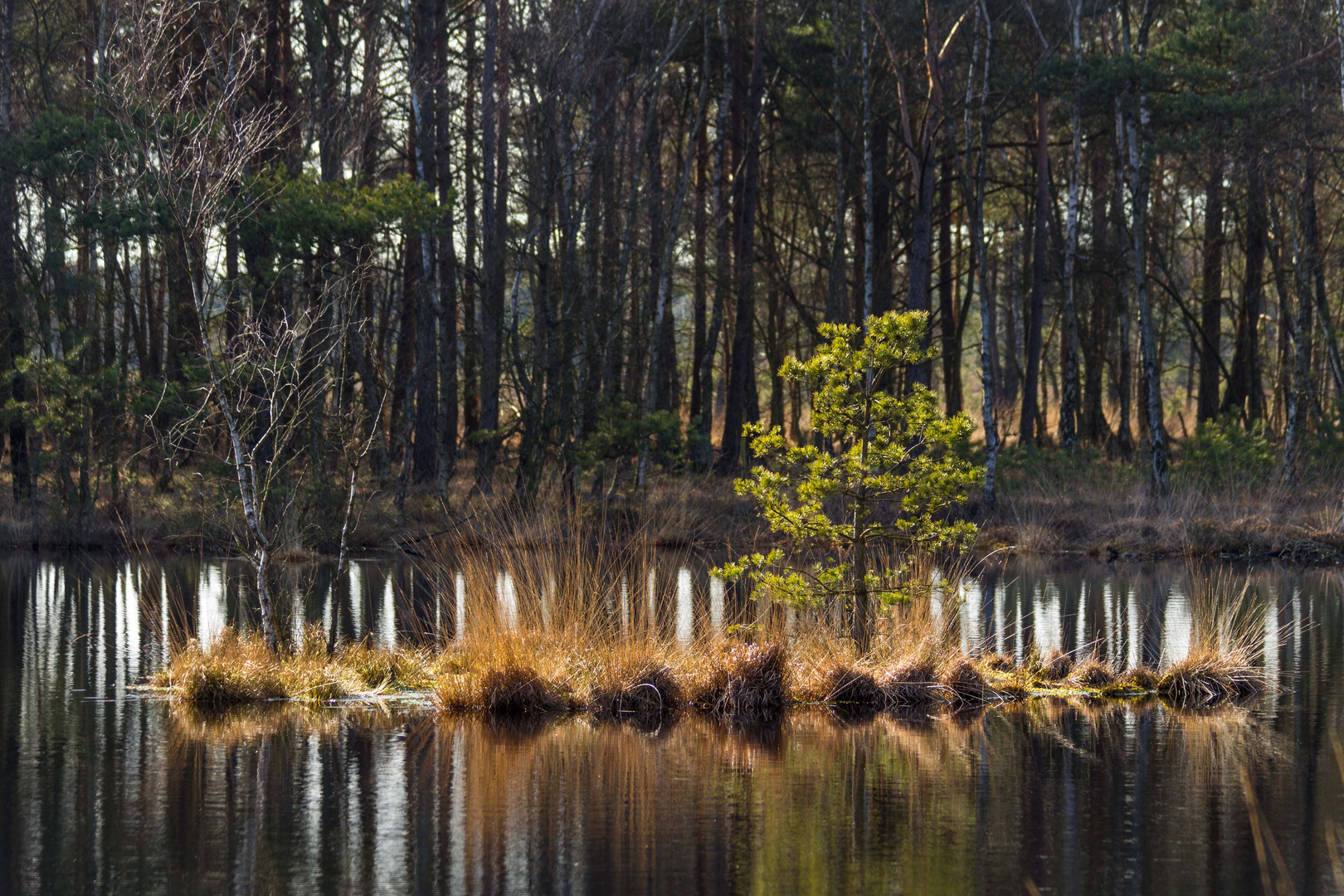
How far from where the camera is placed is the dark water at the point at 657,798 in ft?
18.6

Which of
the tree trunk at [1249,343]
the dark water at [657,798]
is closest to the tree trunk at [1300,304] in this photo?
the tree trunk at [1249,343]

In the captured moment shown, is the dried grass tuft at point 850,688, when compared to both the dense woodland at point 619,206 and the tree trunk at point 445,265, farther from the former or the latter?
the tree trunk at point 445,265

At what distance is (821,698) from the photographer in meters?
9.91

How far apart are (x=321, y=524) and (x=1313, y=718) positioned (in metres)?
16.1

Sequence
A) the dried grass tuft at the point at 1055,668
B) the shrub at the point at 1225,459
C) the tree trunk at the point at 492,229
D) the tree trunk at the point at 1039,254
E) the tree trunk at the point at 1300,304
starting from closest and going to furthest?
the dried grass tuft at the point at 1055,668
the tree trunk at the point at 492,229
the shrub at the point at 1225,459
the tree trunk at the point at 1300,304
the tree trunk at the point at 1039,254

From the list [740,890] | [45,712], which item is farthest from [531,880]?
[45,712]

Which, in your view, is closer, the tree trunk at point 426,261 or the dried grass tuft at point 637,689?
the dried grass tuft at point 637,689

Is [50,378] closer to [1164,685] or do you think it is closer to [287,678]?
[287,678]

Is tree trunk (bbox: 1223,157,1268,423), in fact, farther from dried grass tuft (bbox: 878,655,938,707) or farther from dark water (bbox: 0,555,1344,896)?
dried grass tuft (bbox: 878,655,938,707)

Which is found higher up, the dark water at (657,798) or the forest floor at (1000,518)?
the forest floor at (1000,518)

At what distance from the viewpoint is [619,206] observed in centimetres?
2655

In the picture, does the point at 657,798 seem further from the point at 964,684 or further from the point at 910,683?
the point at 964,684

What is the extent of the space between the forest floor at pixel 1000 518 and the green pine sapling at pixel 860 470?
1026 cm

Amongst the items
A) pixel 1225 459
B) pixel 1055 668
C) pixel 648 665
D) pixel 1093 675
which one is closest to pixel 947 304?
pixel 1225 459
